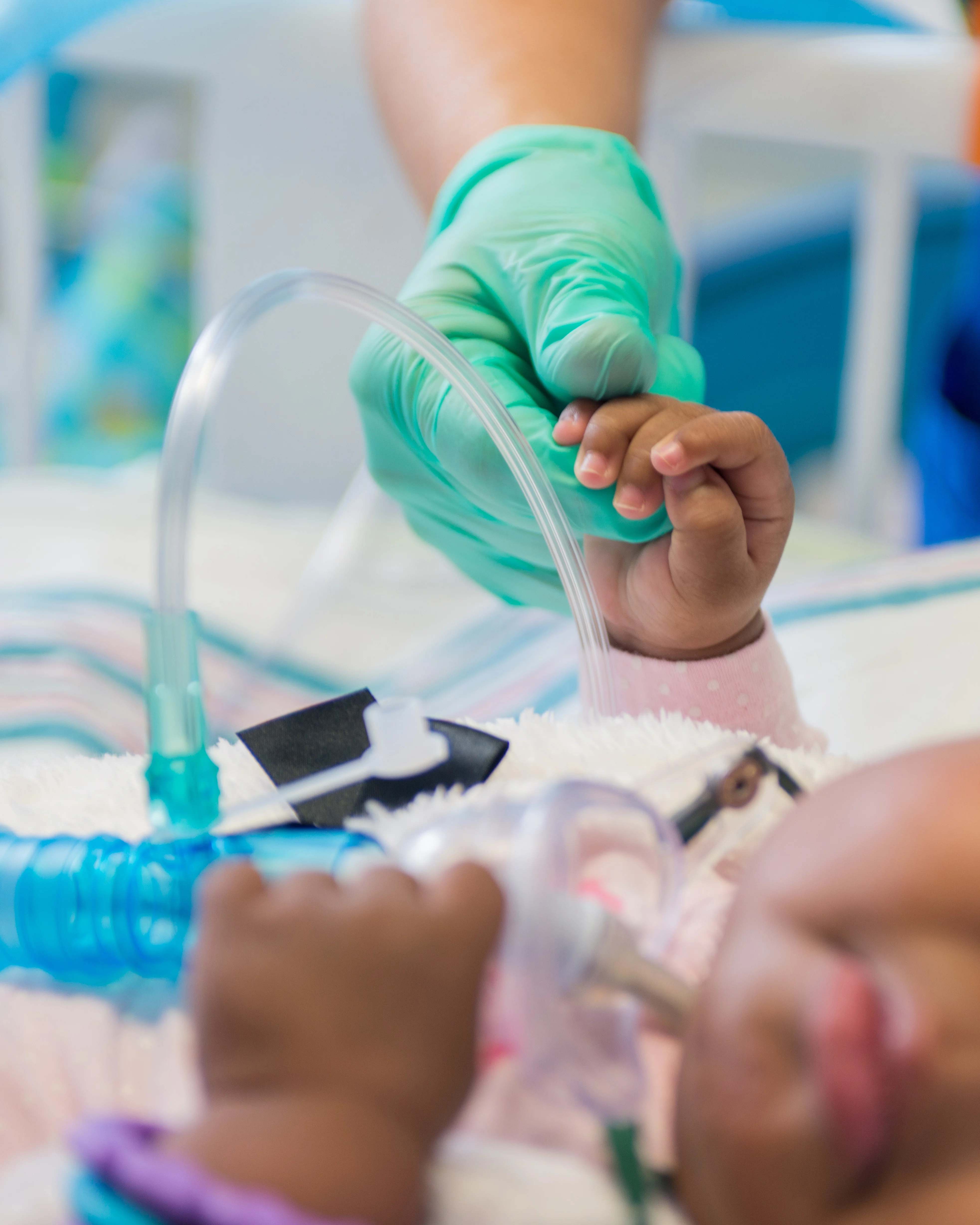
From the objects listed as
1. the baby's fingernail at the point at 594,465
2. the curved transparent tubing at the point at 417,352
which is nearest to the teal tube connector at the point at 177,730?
the curved transparent tubing at the point at 417,352

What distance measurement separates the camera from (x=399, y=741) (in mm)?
453

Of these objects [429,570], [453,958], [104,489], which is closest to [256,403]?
[104,489]

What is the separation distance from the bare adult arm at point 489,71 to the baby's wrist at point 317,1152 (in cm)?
75

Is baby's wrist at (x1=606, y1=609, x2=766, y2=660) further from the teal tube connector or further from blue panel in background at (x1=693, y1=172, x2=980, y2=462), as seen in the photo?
blue panel in background at (x1=693, y1=172, x2=980, y2=462)

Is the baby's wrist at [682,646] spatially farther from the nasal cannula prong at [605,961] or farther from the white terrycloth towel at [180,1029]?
the nasal cannula prong at [605,961]

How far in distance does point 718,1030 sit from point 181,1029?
225 millimetres

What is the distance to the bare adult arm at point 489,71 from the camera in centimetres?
92

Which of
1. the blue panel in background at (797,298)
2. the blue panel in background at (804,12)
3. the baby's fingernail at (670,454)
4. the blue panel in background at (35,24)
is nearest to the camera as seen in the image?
the baby's fingernail at (670,454)

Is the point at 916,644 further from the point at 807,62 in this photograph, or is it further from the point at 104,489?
the point at 104,489

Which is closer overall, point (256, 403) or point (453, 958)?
point (453, 958)

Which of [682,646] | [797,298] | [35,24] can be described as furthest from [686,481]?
[797,298]

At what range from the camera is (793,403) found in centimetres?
228

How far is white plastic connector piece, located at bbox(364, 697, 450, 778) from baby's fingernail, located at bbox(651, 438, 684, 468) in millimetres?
175

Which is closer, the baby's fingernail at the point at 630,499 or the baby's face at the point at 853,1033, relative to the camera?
the baby's face at the point at 853,1033
